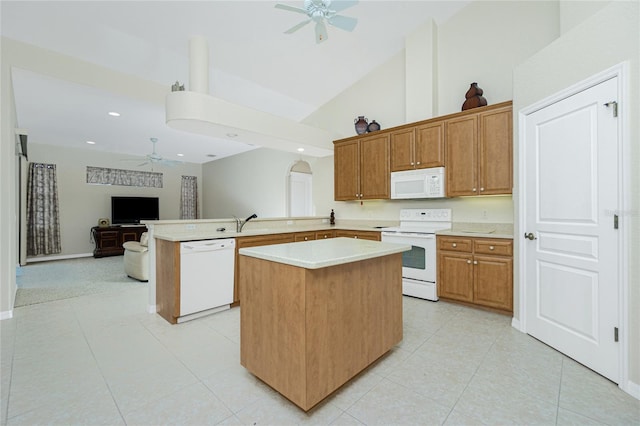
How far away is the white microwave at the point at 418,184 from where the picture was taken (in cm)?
381

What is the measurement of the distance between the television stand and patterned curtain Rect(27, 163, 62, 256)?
0.78 metres

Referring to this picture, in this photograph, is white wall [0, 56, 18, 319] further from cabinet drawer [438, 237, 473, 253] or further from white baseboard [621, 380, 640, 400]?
white baseboard [621, 380, 640, 400]

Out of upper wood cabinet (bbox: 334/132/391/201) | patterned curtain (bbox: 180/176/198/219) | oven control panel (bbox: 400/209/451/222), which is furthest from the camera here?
patterned curtain (bbox: 180/176/198/219)

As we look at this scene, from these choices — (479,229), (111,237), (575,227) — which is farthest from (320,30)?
(111,237)

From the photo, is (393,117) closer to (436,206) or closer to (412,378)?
(436,206)

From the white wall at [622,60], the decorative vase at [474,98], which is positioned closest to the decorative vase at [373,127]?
the decorative vase at [474,98]

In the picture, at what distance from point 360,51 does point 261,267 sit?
13.4 ft

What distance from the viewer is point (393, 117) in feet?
15.8

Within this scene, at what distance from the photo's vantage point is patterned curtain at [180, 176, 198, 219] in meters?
9.37

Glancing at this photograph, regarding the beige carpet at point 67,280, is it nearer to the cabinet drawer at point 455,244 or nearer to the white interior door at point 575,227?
the cabinet drawer at point 455,244

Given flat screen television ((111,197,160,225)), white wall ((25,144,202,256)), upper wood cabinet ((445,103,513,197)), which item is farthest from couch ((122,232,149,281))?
upper wood cabinet ((445,103,513,197))

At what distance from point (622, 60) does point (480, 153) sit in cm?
161

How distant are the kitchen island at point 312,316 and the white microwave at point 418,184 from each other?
2.02 meters

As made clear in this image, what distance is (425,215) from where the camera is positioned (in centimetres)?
427
